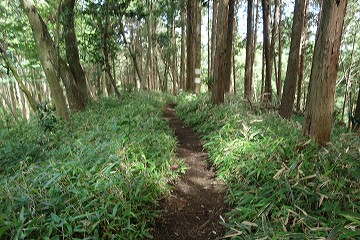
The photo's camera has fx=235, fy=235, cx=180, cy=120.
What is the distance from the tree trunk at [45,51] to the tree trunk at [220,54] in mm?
4673

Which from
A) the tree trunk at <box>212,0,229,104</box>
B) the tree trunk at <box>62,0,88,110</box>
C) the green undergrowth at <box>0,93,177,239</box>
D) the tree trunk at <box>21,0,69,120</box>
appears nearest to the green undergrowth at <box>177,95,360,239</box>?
the green undergrowth at <box>0,93,177,239</box>

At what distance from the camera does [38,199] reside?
2623mm

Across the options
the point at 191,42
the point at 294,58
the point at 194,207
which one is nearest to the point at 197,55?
the point at 191,42

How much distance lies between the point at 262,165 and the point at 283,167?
354 mm

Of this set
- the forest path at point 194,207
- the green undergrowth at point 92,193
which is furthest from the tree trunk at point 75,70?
the forest path at point 194,207

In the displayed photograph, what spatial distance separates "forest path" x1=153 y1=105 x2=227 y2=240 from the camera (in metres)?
→ 2.79

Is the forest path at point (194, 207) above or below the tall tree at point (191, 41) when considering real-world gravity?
below

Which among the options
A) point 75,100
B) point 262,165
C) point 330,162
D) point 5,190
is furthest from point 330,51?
point 75,100

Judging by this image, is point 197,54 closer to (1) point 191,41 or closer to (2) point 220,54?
(1) point 191,41

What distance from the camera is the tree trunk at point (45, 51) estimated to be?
6.14 metres

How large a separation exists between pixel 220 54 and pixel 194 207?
5.18 m

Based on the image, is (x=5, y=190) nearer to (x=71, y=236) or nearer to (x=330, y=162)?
(x=71, y=236)

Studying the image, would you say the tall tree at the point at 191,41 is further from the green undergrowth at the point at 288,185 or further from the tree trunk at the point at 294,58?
the green undergrowth at the point at 288,185

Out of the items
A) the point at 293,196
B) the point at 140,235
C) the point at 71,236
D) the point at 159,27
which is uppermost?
the point at 159,27
